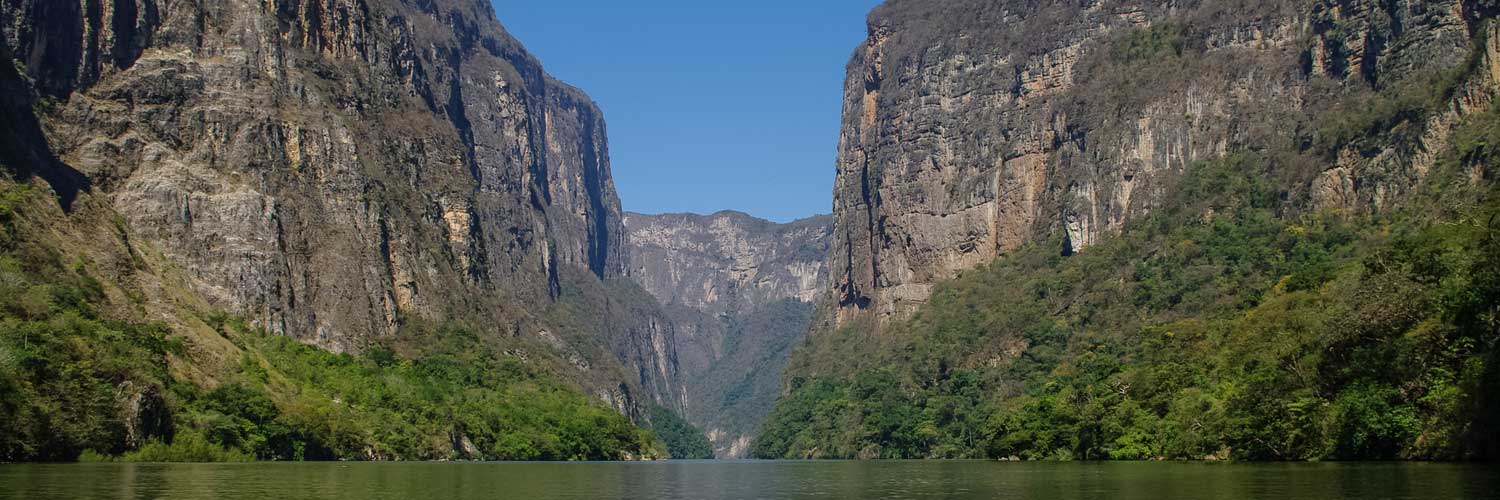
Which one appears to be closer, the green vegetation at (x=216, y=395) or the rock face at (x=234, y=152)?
the green vegetation at (x=216, y=395)

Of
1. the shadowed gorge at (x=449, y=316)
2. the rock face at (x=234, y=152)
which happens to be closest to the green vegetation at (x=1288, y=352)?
the shadowed gorge at (x=449, y=316)

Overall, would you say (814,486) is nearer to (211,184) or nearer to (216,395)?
(216,395)

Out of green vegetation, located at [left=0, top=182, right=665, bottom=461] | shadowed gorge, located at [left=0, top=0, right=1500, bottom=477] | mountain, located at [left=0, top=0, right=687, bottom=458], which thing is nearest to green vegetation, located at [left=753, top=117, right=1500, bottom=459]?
shadowed gorge, located at [left=0, top=0, right=1500, bottom=477]

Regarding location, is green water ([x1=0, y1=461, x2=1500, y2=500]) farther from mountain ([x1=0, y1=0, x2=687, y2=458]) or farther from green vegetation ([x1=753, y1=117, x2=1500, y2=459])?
mountain ([x1=0, y1=0, x2=687, y2=458])

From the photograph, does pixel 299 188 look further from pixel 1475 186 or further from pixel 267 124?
pixel 1475 186

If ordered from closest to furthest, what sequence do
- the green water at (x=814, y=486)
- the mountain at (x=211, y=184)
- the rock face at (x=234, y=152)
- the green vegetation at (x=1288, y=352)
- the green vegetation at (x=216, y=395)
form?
the green water at (x=814, y=486) < the green vegetation at (x=1288, y=352) < the green vegetation at (x=216, y=395) < the mountain at (x=211, y=184) < the rock face at (x=234, y=152)

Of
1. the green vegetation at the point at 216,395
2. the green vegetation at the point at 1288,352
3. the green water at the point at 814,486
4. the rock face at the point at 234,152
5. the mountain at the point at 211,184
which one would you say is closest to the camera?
the green water at the point at 814,486

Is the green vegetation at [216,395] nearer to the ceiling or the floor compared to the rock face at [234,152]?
nearer to the floor

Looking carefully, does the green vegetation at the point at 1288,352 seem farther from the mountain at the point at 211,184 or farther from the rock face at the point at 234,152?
the rock face at the point at 234,152
